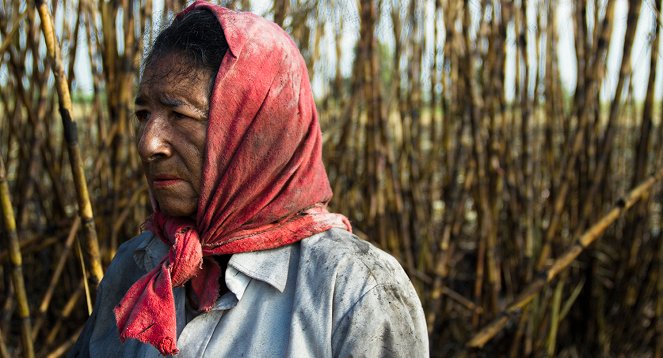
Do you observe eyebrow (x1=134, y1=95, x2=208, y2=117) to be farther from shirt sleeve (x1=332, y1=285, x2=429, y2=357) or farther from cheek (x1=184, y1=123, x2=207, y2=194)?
shirt sleeve (x1=332, y1=285, x2=429, y2=357)

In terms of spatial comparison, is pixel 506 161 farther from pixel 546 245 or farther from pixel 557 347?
pixel 557 347

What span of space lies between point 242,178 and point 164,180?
114 millimetres

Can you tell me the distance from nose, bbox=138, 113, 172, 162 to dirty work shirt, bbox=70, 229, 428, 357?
171 millimetres

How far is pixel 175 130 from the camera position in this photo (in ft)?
3.24

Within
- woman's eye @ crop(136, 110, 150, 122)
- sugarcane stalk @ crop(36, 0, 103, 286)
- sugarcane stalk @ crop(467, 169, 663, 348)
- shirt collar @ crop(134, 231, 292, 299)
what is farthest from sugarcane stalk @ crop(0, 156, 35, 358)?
sugarcane stalk @ crop(467, 169, 663, 348)

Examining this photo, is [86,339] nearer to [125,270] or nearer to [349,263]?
[125,270]

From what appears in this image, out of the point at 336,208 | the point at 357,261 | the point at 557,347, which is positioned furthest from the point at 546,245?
the point at 357,261

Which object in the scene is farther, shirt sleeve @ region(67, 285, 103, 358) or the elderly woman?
shirt sleeve @ region(67, 285, 103, 358)

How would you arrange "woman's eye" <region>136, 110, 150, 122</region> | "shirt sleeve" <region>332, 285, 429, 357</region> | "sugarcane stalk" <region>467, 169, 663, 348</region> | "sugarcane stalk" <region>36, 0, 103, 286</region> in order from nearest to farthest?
→ "shirt sleeve" <region>332, 285, 429, 357</region> < "woman's eye" <region>136, 110, 150, 122</region> < "sugarcane stalk" <region>36, 0, 103, 286</region> < "sugarcane stalk" <region>467, 169, 663, 348</region>

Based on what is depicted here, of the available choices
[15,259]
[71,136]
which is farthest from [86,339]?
[71,136]

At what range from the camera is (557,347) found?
8.27 ft

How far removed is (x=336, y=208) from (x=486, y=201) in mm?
710

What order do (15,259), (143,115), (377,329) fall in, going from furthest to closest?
(15,259) < (143,115) < (377,329)

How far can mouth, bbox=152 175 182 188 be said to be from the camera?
1.00 m
